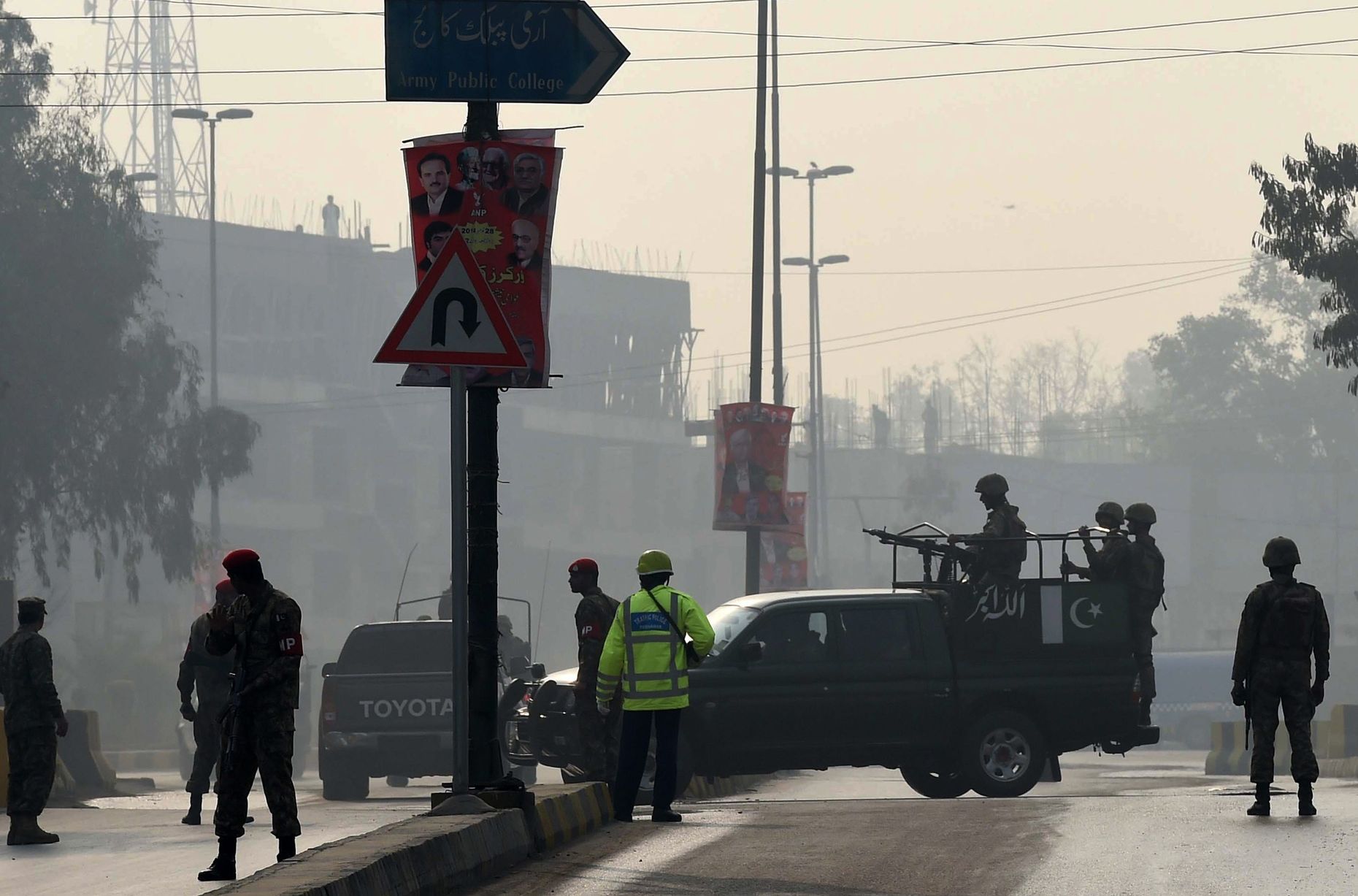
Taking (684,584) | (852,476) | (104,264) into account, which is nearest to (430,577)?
(684,584)

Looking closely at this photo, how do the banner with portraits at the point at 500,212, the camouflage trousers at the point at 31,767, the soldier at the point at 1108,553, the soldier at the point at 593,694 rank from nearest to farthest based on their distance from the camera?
the banner with portraits at the point at 500,212, the camouflage trousers at the point at 31,767, the soldier at the point at 593,694, the soldier at the point at 1108,553

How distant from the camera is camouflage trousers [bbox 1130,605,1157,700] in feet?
58.4

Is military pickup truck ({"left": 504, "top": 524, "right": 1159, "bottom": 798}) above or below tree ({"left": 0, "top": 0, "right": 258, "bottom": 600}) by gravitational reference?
below

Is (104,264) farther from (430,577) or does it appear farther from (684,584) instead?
(684,584)

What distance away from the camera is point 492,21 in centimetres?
1132

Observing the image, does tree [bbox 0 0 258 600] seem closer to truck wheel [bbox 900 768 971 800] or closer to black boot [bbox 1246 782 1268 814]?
truck wheel [bbox 900 768 971 800]

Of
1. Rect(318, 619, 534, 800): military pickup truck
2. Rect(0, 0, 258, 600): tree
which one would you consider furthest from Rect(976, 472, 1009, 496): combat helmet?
Rect(0, 0, 258, 600): tree

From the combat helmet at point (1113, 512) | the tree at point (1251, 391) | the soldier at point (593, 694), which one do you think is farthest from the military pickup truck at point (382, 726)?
the tree at point (1251, 391)

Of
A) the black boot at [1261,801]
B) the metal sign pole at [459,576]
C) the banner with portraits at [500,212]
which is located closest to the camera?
the metal sign pole at [459,576]

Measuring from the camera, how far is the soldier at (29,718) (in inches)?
573

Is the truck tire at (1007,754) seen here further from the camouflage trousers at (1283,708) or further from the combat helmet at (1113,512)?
the camouflage trousers at (1283,708)

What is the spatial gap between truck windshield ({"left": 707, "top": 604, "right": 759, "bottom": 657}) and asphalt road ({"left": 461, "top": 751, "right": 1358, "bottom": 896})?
177 centimetres

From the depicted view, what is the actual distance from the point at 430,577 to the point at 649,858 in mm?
79935

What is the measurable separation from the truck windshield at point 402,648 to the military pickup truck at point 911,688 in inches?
148
